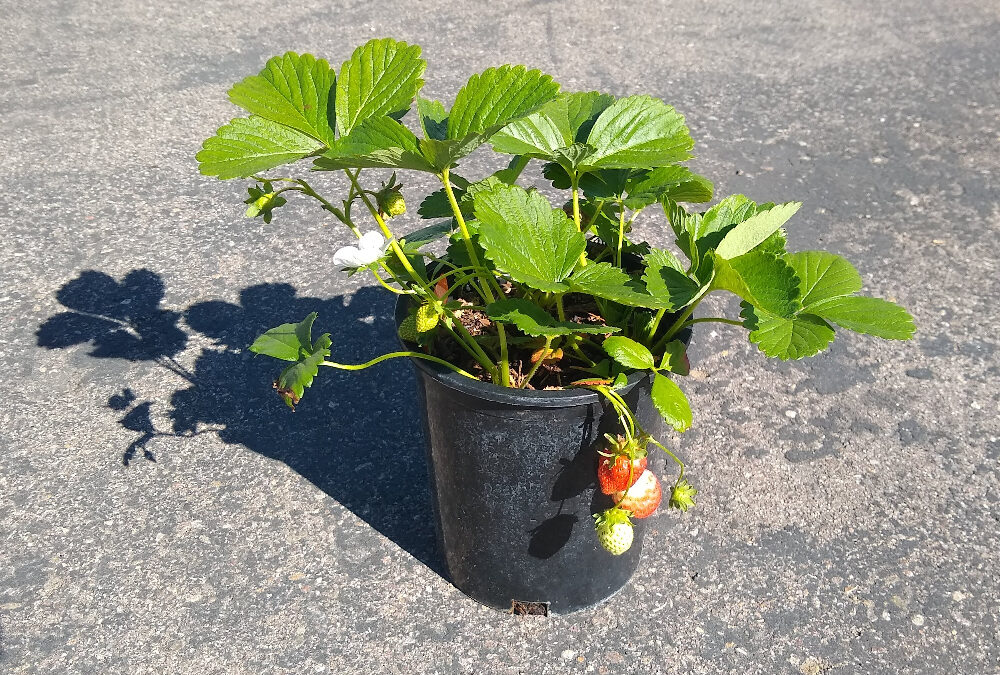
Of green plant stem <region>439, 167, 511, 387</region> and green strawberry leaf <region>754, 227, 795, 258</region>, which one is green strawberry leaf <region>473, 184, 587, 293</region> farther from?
green strawberry leaf <region>754, 227, 795, 258</region>

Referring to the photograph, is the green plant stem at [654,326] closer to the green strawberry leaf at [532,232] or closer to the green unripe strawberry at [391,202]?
the green strawberry leaf at [532,232]

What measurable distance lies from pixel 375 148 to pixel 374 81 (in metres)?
0.14

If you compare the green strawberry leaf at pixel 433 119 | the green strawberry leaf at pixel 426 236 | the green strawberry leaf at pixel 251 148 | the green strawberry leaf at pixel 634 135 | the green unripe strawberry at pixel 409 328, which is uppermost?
the green strawberry leaf at pixel 251 148

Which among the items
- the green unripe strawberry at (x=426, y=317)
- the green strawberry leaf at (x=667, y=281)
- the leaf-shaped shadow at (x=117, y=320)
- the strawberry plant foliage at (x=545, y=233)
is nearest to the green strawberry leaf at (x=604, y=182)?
the strawberry plant foliage at (x=545, y=233)

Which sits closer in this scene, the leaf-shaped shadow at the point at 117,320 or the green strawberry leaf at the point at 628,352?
the green strawberry leaf at the point at 628,352

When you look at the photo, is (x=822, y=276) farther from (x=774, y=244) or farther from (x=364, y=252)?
(x=364, y=252)

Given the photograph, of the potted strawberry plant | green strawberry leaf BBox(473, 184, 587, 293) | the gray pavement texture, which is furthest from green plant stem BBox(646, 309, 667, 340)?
the gray pavement texture

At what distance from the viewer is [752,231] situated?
3.94 feet

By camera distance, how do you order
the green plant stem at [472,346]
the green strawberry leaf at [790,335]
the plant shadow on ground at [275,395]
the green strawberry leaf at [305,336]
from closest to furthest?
the green strawberry leaf at [790,335], the green strawberry leaf at [305,336], the green plant stem at [472,346], the plant shadow on ground at [275,395]

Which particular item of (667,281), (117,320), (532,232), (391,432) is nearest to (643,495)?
(667,281)

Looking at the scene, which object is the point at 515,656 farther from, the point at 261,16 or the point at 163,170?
the point at 261,16

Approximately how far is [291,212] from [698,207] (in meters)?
1.24

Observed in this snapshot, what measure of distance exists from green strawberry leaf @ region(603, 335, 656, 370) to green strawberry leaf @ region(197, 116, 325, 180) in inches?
17.8

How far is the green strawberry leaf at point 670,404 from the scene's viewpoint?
125 centimetres
